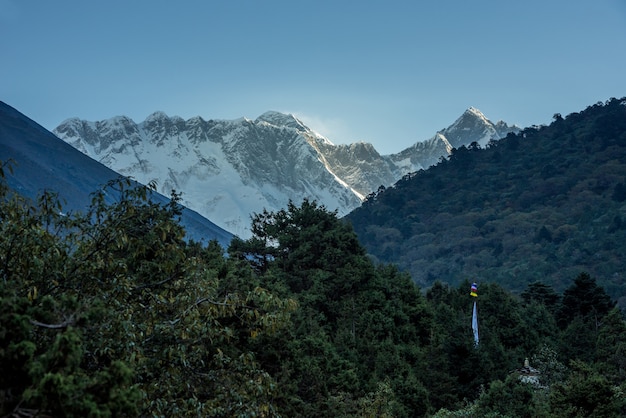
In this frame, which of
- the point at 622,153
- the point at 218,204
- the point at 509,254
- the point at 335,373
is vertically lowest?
the point at 335,373

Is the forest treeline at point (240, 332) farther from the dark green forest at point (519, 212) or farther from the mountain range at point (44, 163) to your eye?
the dark green forest at point (519, 212)

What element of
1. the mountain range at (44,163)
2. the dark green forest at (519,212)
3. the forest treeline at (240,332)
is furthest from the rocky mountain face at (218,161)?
the forest treeline at (240,332)

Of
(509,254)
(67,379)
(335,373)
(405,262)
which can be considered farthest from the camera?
(405,262)

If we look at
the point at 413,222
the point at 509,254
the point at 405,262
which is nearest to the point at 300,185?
the point at 413,222

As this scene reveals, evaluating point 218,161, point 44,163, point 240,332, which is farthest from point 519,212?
point 240,332

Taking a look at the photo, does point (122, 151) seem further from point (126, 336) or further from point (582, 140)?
point (126, 336)

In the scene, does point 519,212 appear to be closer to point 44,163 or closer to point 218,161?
point 218,161

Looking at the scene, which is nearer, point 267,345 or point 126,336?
point 126,336
